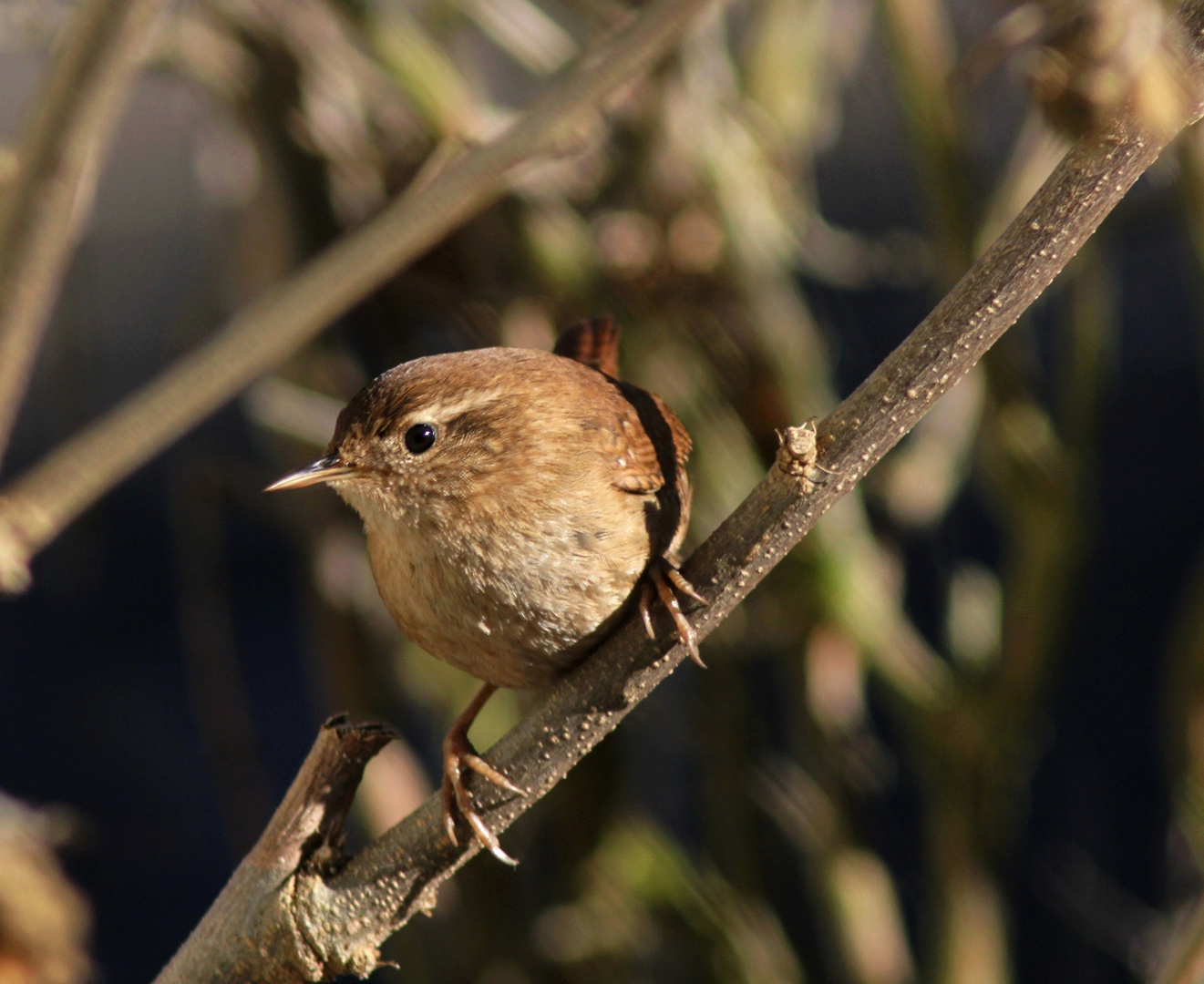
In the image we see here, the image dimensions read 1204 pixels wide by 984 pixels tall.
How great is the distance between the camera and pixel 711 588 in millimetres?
1108

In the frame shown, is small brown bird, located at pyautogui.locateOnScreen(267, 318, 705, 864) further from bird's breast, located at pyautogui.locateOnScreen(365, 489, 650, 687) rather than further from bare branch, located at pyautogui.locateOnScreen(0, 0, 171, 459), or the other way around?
bare branch, located at pyautogui.locateOnScreen(0, 0, 171, 459)

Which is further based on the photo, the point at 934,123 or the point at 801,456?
the point at 934,123

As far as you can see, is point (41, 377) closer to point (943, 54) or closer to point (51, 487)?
point (943, 54)

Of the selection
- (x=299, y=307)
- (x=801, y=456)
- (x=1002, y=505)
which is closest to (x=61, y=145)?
(x=299, y=307)

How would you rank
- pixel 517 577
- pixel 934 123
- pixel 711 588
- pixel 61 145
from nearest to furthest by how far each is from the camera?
pixel 61 145 → pixel 711 588 → pixel 517 577 → pixel 934 123

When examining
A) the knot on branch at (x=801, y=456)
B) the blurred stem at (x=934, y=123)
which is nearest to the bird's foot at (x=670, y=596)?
the knot on branch at (x=801, y=456)

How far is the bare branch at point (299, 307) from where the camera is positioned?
2.99 feet

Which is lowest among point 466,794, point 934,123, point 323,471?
point 934,123

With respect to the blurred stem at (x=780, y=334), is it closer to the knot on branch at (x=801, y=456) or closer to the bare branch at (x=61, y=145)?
the knot on branch at (x=801, y=456)

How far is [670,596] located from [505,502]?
0.24m

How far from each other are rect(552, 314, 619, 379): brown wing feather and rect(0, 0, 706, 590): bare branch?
0.68m

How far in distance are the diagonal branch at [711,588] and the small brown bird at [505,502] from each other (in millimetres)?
82

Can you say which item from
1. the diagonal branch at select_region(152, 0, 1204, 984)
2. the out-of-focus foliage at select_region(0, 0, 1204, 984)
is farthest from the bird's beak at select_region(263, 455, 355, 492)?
the out-of-focus foliage at select_region(0, 0, 1204, 984)

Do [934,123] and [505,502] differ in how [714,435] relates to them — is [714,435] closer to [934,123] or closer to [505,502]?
[934,123]
